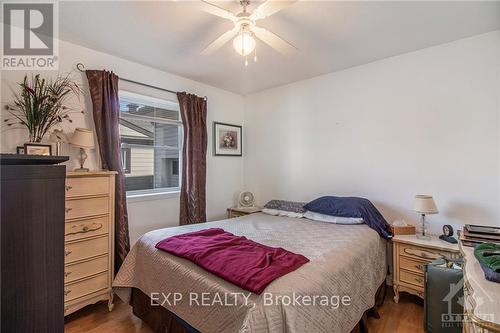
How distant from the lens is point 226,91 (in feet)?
12.7

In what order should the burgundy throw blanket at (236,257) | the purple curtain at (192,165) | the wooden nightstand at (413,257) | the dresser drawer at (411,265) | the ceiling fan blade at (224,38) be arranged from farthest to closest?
the purple curtain at (192,165) < the dresser drawer at (411,265) < the wooden nightstand at (413,257) < the ceiling fan blade at (224,38) < the burgundy throw blanket at (236,257)

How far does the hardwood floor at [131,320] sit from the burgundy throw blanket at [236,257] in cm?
82

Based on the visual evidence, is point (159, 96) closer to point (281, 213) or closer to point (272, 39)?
point (272, 39)

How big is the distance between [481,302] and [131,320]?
7.71 feet

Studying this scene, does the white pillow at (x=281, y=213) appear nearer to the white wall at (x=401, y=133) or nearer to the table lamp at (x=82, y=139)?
the white wall at (x=401, y=133)

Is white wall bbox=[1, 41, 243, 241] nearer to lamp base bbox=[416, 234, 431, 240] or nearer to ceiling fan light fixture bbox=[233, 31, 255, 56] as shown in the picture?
ceiling fan light fixture bbox=[233, 31, 255, 56]

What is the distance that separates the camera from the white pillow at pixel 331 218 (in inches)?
99.4

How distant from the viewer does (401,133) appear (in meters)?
2.66

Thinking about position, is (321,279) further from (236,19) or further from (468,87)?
(468,87)

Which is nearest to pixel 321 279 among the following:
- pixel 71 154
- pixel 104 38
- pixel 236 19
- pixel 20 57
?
pixel 236 19

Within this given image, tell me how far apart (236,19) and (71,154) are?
77.8 inches

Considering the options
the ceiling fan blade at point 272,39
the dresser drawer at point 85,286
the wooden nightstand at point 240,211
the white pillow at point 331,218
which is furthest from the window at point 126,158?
the white pillow at point 331,218

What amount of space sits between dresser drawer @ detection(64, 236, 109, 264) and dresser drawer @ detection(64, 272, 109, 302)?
0.20 m

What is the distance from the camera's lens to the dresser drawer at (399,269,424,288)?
221 cm
